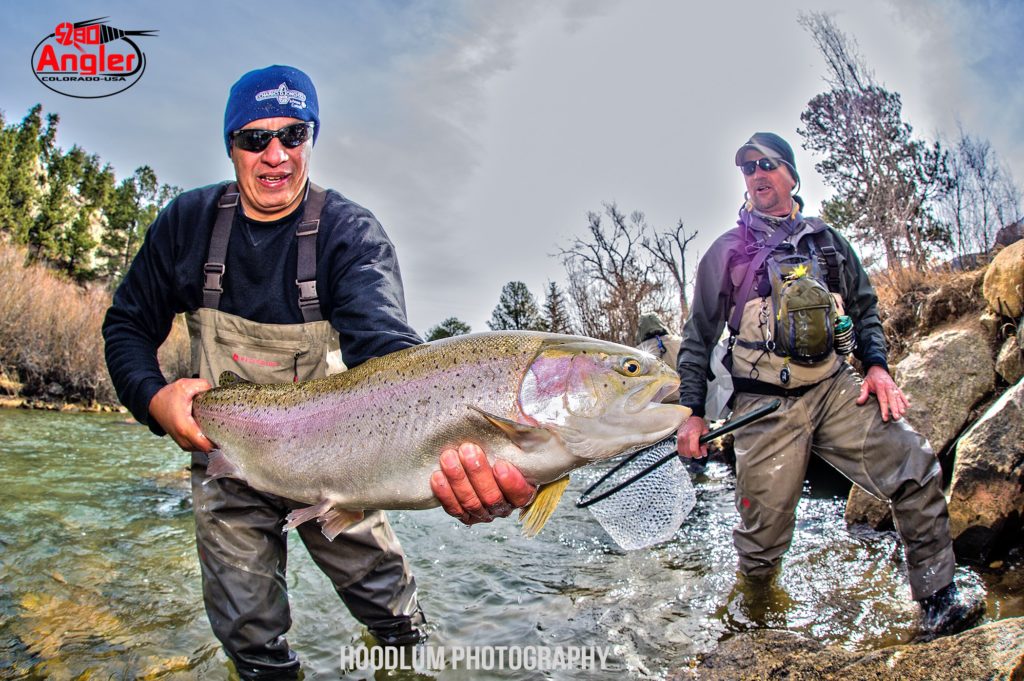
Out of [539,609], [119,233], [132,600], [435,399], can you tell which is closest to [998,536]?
[539,609]

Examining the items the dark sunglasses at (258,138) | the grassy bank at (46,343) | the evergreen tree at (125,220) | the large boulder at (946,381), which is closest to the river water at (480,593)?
the large boulder at (946,381)

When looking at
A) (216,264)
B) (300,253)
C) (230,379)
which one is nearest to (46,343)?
(216,264)

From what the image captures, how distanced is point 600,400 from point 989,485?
4.31 meters

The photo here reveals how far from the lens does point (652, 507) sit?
533 cm

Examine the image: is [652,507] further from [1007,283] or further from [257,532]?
[1007,283]

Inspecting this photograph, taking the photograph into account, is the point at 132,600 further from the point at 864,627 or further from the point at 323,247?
the point at 864,627

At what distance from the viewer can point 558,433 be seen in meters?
2.06

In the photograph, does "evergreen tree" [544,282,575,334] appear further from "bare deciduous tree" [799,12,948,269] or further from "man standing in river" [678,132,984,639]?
"man standing in river" [678,132,984,639]

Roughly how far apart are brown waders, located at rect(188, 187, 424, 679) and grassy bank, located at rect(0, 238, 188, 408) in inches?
732

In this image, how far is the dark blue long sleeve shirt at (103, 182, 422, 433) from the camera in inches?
107

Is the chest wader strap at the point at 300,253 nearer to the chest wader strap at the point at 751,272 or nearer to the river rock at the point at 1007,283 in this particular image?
the chest wader strap at the point at 751,272

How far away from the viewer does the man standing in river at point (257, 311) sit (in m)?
2.73

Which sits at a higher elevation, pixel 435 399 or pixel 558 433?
pixel 435 399

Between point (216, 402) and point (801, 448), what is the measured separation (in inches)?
137
